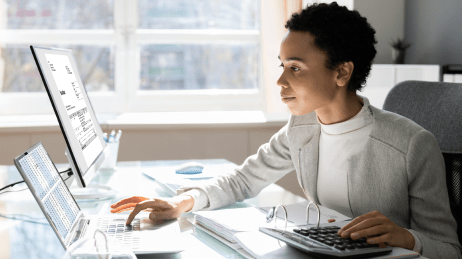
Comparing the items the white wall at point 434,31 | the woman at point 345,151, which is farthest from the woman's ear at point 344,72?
the white wall at point 434,31

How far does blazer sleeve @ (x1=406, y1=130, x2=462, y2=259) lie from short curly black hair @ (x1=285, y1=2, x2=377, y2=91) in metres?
0.25

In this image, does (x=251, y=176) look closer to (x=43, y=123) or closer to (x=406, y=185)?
(x=406, y=185)

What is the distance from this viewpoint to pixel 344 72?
111 cm

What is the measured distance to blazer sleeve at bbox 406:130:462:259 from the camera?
2.92 ft

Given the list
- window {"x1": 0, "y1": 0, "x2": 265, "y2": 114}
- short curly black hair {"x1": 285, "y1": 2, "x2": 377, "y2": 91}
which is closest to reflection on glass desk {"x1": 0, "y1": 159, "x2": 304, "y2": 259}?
short curly black hair {"x1": 285, "y1": 2, "x2": 377, "y2": 91}

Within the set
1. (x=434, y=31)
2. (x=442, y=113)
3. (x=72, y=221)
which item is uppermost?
(x=434, y=31)

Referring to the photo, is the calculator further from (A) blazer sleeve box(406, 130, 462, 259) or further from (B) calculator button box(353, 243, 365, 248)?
(A) blazer sleeve box(406, 130, 462, 259)

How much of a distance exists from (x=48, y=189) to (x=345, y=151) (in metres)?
0.68

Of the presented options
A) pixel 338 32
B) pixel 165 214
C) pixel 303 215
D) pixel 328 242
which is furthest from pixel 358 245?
pixel 338 32

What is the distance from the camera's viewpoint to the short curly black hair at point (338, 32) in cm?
107

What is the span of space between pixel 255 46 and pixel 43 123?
1418 millimetres

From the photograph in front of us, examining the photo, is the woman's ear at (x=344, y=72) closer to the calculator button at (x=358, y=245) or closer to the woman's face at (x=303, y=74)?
the woman's face at (x=303, y=74)

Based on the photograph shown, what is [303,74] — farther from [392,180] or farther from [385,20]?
[385,20]

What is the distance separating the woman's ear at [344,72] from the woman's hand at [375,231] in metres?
0.41
